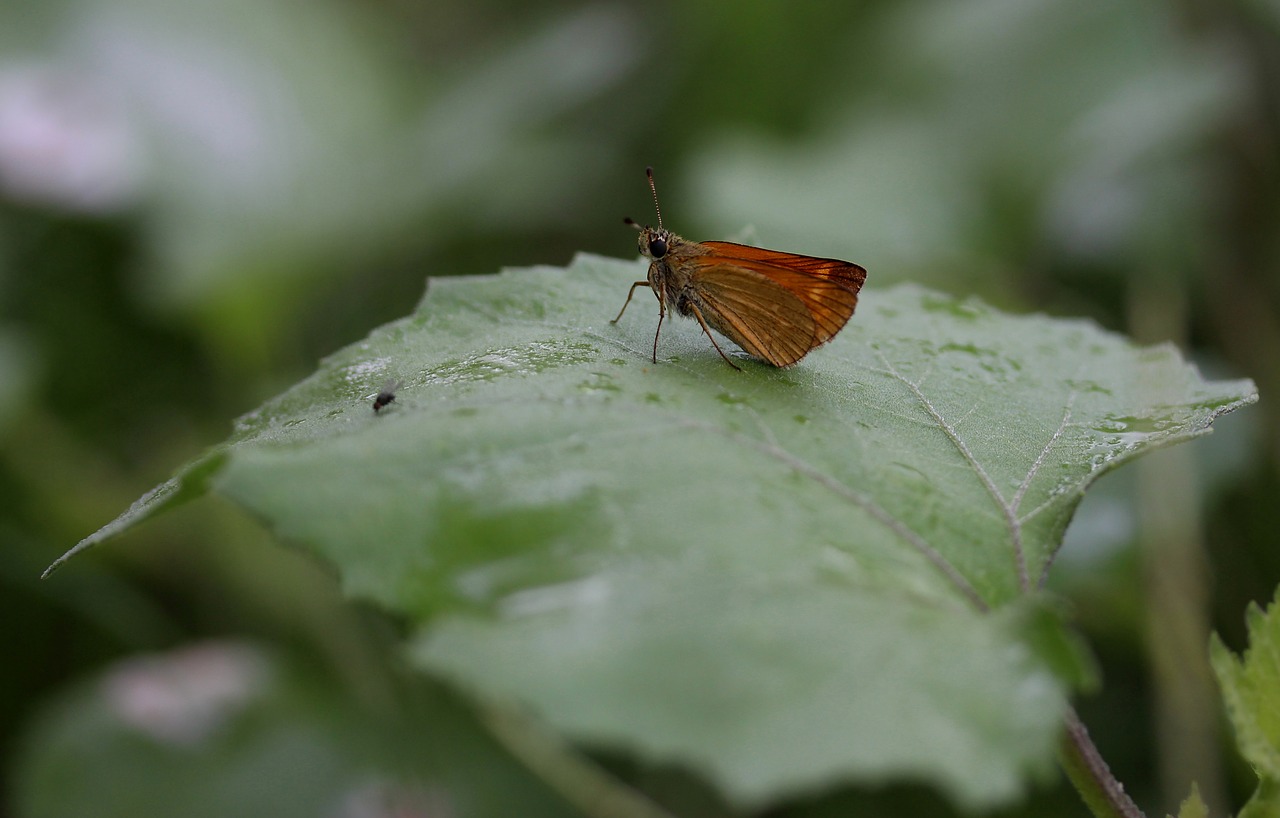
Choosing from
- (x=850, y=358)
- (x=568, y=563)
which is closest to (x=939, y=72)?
(x=850, y=358)

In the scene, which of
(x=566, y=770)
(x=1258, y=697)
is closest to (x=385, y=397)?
(x=1258, y=697)

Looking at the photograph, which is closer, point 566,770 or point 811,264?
point 811,264

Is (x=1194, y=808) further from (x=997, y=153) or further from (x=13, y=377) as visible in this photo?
(x=997, y=153)

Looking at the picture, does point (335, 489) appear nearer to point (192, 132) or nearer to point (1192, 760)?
point (1192, 760)

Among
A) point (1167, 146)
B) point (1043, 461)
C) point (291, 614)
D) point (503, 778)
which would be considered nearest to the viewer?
point (1043, 461)


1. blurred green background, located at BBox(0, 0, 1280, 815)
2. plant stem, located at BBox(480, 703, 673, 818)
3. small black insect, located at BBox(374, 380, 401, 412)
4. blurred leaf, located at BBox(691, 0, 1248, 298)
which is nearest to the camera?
small black insect, located at BBox(374, 380, 401, 412)

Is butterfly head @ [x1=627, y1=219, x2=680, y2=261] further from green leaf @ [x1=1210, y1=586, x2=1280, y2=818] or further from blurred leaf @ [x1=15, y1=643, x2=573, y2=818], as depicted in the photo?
blurred leaf @ [x1=15, y1=643, x2=573, y2=818]

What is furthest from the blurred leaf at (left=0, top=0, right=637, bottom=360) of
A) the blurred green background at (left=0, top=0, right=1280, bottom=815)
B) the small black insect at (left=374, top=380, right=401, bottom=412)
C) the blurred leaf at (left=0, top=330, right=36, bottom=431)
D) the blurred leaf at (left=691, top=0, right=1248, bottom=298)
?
the small black insect at (left=374, top=380, right=401, bottom=412)
